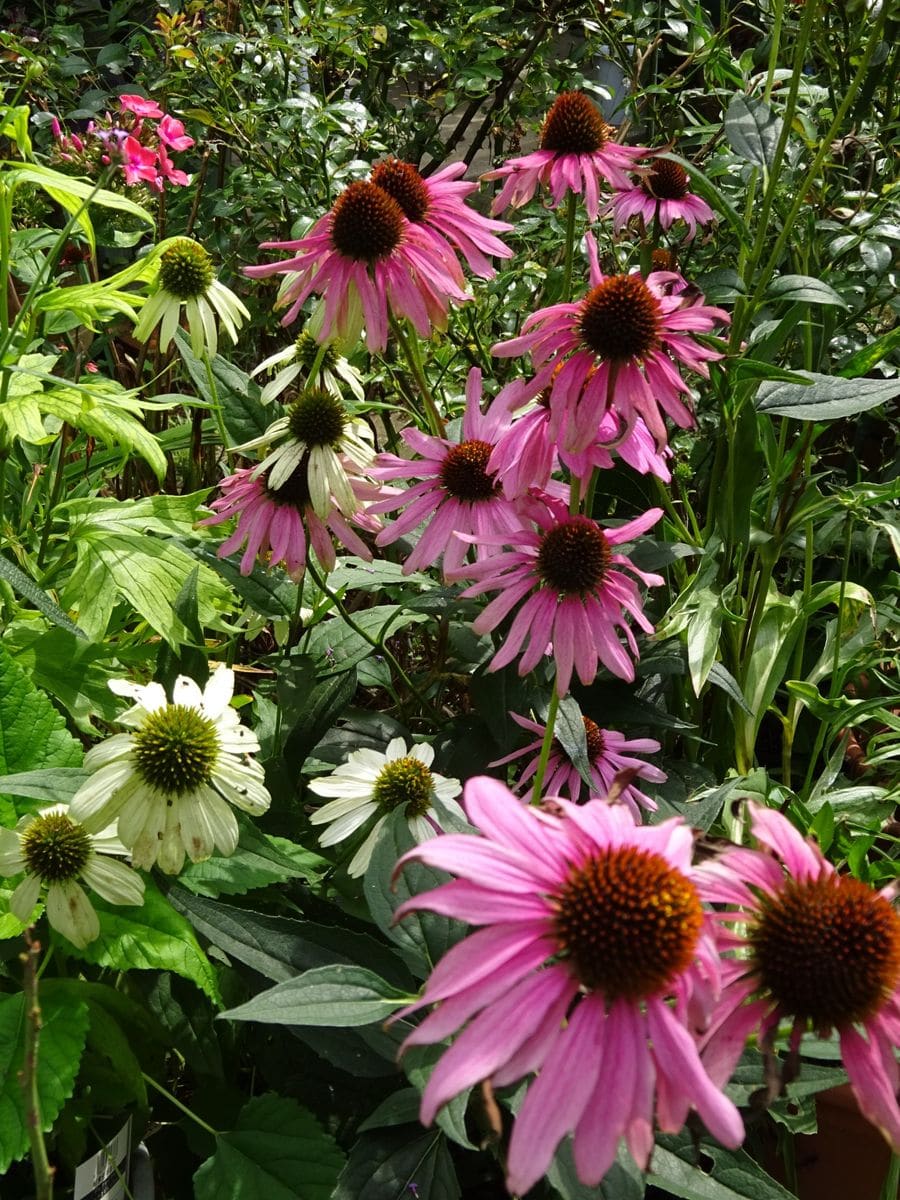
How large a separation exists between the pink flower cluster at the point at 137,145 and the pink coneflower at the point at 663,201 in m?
0.55

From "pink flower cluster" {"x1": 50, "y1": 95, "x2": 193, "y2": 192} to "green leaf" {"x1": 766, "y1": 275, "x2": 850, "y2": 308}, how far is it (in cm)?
76

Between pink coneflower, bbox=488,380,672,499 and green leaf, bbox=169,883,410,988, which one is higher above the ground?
pink coneflower, bbox=488,380,672,499

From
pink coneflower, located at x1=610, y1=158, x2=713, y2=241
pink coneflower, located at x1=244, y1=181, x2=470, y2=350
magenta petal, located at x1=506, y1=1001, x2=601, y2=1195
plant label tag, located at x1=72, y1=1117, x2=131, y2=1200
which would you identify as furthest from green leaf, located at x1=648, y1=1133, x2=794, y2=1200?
pink coneflower, located at x1=610, y1=158, x2=713, y2=241

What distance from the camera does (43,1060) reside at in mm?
667

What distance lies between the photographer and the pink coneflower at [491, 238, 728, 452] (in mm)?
736

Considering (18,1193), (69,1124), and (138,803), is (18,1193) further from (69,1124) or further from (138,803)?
(138,803)

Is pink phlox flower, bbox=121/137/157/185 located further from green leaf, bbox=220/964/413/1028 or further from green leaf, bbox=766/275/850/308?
green leaf, bbox=220/964/413/1028

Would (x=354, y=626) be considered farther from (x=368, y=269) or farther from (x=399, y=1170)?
(x=399, y=1170)

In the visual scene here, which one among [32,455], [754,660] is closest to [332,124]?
[32,455]

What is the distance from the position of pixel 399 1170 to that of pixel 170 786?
0.27 meters

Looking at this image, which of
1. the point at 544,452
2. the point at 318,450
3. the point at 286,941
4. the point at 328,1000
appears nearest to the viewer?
the point at 328,1000

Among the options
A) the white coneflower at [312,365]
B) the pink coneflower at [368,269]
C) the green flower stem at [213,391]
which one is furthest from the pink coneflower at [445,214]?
the green flower stem at [213,391]

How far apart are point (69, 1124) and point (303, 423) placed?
55 centimetres

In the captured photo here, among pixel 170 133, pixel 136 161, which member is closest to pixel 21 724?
pixel 136 161
